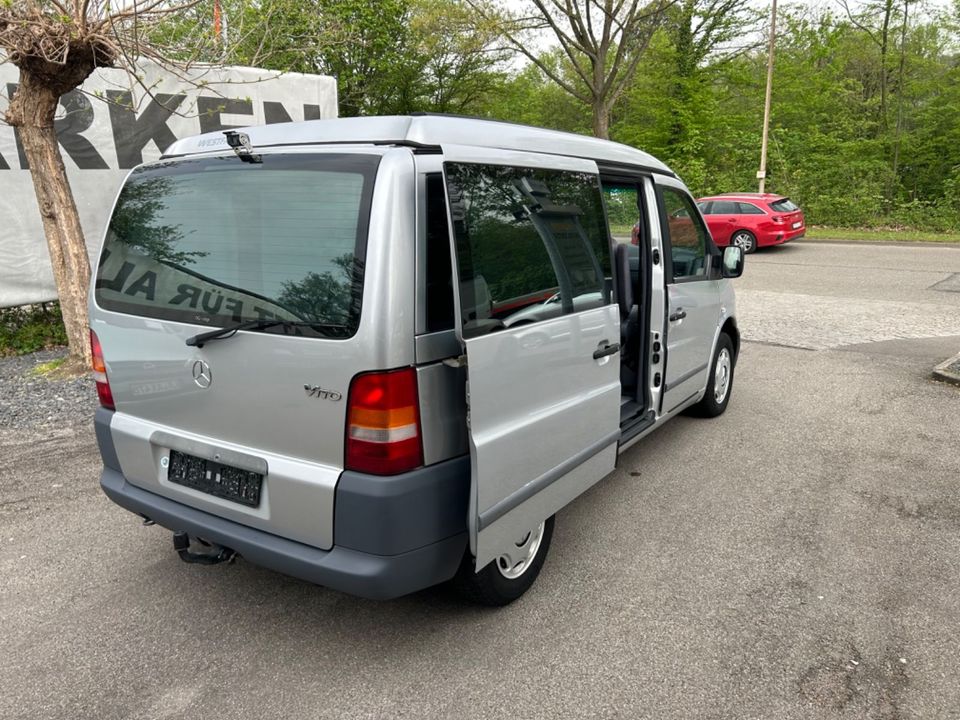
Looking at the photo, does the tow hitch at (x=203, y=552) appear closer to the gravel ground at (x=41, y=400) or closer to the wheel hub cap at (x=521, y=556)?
the wheel hub cap at (x=521, y=556)

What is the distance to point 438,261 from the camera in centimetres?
233

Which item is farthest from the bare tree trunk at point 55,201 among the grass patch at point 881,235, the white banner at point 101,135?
the grass patch at point 881,235

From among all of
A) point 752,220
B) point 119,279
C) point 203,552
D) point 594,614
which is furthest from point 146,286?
point 752,220

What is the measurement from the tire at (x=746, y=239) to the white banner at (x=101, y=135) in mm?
13463

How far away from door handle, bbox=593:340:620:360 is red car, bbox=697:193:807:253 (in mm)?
15965

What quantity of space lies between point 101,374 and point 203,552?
923 millimetres

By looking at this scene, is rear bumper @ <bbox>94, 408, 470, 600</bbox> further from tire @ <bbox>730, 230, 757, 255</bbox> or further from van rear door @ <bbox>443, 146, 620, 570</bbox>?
tire @ <bbox>730, 230, 757, 255</bbox>

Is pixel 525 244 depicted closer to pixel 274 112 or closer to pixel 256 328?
pixel 256 328

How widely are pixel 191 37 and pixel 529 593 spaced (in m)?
6.29

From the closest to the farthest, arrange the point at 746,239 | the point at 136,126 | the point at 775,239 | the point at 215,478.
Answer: the point at 215,478 < the point at 136,126 < the point at 775,239 < the point at 746,239

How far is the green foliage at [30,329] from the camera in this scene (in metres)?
7.55

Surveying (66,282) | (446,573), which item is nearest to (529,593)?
(446,573)

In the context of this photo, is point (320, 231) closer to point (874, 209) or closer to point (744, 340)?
point (744, 340)

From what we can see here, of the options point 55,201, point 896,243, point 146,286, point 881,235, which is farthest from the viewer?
point 881,235
